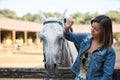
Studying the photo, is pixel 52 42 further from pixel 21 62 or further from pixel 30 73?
pixel 21 62

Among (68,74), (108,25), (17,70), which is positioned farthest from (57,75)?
(108,25)

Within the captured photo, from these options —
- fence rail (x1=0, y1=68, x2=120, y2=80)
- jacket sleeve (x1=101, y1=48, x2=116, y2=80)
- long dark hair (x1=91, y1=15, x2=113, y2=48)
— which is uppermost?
long dark hair (x1=91, y1=15, x2=113, y2=48)

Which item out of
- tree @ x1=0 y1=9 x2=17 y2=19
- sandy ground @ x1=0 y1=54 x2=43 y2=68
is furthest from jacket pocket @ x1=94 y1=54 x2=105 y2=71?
tree @ x1=0 y1=9 x2=17 y2=19

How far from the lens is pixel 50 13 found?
110500 mm

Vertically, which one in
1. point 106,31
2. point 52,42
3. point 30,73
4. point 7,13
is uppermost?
point 7,13

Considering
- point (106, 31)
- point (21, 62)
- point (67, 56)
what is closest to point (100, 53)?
point (106, 31)

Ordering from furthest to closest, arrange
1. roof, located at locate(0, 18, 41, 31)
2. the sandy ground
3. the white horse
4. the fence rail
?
roof, located at locate(0, 18, 41, 31), the sandy ground, the white horse, the fence rail

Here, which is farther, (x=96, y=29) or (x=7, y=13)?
(x=7, y=13)

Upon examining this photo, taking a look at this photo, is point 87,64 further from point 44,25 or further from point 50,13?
point 50,13

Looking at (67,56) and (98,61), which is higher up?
(98,61)

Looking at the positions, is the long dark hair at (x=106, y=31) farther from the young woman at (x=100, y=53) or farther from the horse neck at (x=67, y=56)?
the horse neck at (x=67, y=56)

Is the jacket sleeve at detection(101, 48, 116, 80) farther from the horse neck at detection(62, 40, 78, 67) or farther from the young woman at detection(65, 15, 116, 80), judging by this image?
the horse neck at detection(62, 40, 78, 67)

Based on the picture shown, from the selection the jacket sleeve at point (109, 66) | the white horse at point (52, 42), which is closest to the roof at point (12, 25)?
the white horse at point (52, 42)

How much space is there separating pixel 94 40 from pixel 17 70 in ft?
3.45
